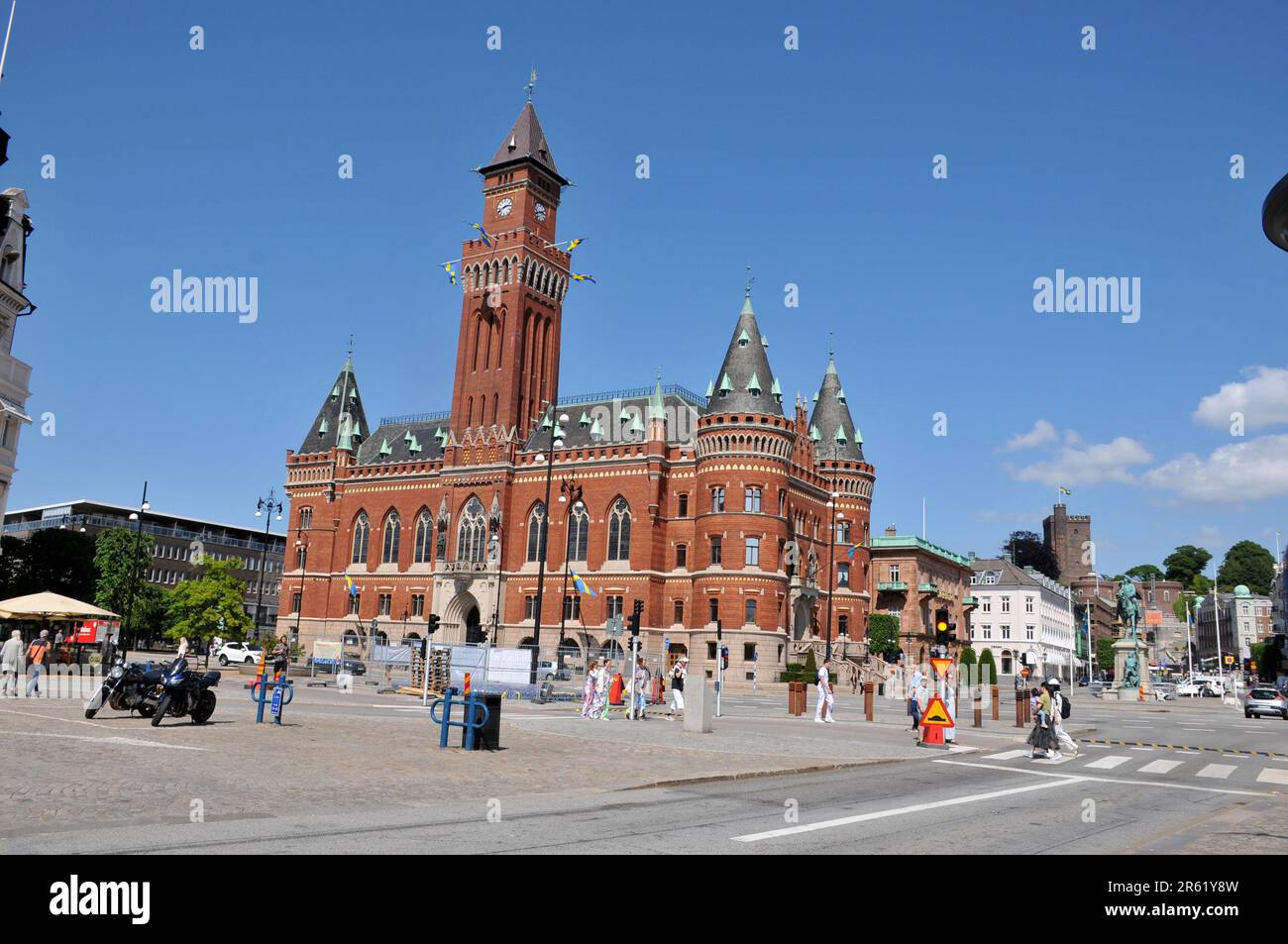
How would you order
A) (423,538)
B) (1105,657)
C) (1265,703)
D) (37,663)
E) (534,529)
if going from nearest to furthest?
(37,663) → (1265,703) → (534,529) → (423,538) → (1105,657)

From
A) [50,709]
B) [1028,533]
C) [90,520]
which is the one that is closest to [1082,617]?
[1028,533]

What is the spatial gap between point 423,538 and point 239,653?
16.1 metres

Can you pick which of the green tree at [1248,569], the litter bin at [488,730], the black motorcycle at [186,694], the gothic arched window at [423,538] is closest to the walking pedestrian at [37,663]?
the black motorcycle at [186,694]

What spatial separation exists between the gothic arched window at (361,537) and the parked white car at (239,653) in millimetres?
11805

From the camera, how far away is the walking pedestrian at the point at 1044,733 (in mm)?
22016

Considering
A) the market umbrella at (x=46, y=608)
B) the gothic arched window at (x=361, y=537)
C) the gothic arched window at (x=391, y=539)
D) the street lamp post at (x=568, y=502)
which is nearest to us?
the market umbrella at (x=46, y=608)

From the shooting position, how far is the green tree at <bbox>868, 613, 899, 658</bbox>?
3093 inches

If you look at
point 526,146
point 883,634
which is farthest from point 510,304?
point 883,634

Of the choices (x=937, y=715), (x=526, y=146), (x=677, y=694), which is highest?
(x=526, y=146)

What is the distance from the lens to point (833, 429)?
78438mm

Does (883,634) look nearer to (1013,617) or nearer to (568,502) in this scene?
(568,502)

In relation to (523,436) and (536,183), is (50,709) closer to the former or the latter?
(523,436)

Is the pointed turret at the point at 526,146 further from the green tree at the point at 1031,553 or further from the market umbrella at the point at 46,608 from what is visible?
the green tree at the point at 1031,553

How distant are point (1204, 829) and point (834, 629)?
62.8 m
